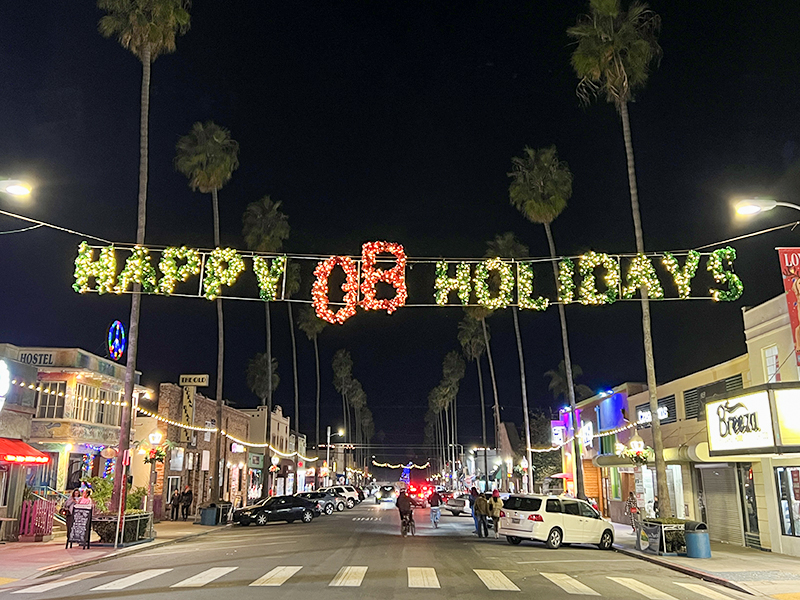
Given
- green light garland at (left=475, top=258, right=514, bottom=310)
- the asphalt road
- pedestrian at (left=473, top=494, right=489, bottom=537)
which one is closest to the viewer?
the asphalt road

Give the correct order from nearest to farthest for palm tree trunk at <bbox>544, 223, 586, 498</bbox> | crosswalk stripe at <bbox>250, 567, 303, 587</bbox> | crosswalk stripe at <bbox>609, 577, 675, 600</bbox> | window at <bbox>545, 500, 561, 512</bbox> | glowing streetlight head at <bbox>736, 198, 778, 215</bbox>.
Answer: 1. crosswalk stripe at <bbox>609, 577, 675, 600</bbox>
2. crosswalk stripe at <bbox>250, 567, 303, 587</bbox>
3. glowing streetlight head at <bbox>736, 198, 778, 215</bbox>
4. window at <bbox>545, 500, 561, 512</bbox>
5. palm tree trunk at <bbox>544, 223, 586, 498</bbox>

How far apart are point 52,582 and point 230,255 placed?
9244 millimetres

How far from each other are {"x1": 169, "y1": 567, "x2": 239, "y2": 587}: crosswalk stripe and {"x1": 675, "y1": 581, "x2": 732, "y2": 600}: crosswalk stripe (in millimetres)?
9449

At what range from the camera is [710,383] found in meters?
25.3

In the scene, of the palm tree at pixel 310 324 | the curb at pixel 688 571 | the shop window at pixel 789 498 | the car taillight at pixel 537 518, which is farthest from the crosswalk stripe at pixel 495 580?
the palm tree at pixel 310 324

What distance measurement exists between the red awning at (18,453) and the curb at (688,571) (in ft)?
62.7

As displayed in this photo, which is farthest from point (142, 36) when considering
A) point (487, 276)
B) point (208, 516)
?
point (208, 516)

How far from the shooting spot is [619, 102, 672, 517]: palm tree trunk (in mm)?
21766

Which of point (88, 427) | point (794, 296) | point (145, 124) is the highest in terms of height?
point (145, 124)

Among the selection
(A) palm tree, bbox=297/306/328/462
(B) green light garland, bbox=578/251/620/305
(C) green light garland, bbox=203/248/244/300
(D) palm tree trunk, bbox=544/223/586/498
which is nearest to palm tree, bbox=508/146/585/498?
(D) palm tree trunk, bbox=544/223/586/498

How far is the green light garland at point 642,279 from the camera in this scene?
64.7ft

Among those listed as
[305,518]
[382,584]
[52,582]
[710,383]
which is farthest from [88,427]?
[710,383]

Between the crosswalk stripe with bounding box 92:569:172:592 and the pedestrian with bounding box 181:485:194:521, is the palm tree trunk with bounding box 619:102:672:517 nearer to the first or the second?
the crosswalk stripe with bounding box 92:569:172:592

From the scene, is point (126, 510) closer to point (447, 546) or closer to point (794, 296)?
point (447, 546)
